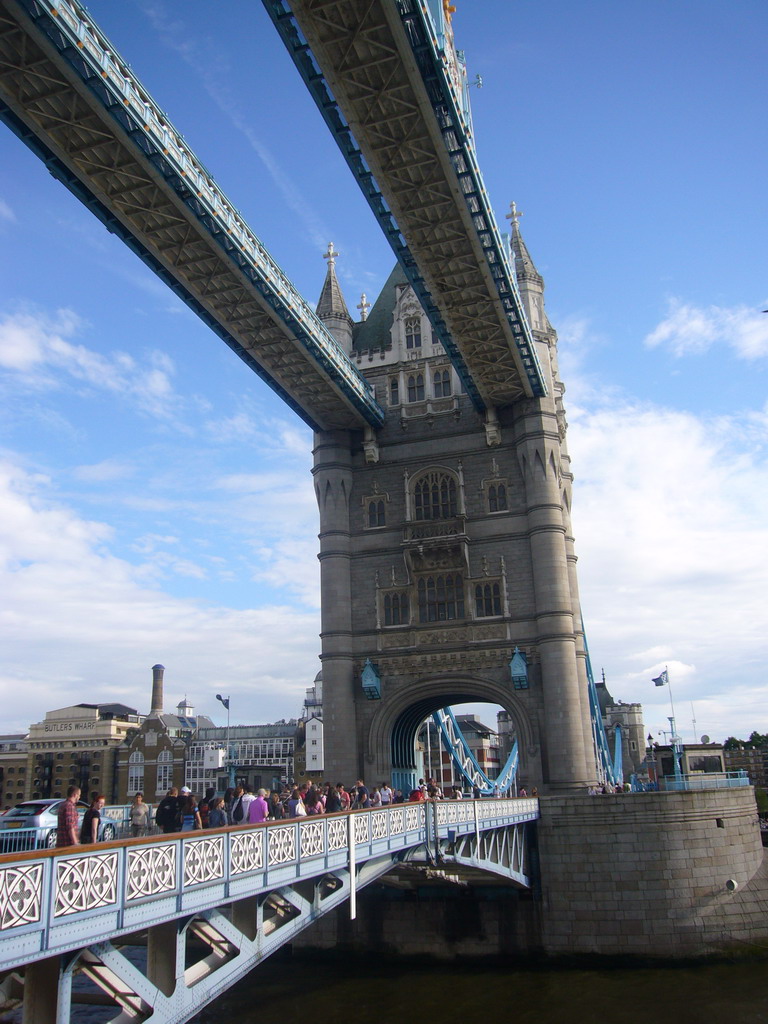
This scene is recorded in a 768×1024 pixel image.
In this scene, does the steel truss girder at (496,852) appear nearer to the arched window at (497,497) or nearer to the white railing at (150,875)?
the white railing at (150,875)

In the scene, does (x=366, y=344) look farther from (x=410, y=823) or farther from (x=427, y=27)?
(x=410, y=823)

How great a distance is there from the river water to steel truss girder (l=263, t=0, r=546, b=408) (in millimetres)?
23784

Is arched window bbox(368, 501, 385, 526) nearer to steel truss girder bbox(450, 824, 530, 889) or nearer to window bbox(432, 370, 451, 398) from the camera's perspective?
window bbox(432, 370, 451, 398)

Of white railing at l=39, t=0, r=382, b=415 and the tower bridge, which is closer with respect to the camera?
the tower bridge

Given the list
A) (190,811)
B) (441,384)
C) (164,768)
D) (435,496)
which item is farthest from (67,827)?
(164,768)

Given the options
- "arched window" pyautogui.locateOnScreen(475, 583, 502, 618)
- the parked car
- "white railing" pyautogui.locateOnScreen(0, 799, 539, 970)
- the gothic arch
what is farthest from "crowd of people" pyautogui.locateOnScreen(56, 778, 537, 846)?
"arched window" pyautogui.locateOnScreen(475, 583, 502, 618)

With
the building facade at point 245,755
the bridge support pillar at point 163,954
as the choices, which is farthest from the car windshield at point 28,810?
the building facade at point 245,755

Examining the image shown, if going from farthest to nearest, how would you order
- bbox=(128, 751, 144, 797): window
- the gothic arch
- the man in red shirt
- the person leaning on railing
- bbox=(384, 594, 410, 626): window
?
bbox=(128, 751, 144, 797): window → bbox=(384, 594, 410, 626): window → the gothic arch → the person leaning on railing → the man in red shirt

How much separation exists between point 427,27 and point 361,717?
2765 cm

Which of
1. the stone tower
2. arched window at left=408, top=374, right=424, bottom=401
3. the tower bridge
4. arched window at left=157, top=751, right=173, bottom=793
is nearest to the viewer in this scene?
the tower bridge

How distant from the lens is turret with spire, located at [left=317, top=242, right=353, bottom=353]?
46.8m

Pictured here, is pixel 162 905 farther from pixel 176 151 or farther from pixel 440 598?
pixel 440 598

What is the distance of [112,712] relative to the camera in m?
115

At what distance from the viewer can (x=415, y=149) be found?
1117 inches
